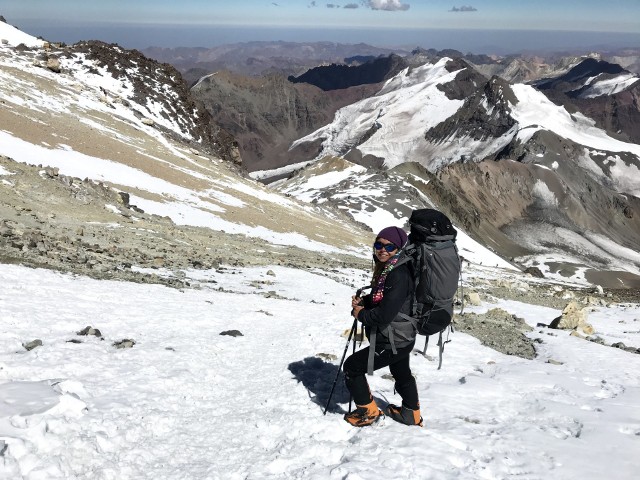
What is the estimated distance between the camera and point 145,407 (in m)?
7.49

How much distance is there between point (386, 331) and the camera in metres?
7.20

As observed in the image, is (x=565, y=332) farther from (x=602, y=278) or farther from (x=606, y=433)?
(x=602, y=278)

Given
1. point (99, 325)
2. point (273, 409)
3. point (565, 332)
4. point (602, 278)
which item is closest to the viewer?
point (273, 409)

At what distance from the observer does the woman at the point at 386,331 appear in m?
6.99

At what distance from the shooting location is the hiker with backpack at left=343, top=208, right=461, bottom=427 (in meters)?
7.00

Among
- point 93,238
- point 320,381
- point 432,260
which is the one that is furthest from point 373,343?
point 93,238

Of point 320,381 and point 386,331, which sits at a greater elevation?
point 386,331

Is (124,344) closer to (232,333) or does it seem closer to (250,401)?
(232,333)

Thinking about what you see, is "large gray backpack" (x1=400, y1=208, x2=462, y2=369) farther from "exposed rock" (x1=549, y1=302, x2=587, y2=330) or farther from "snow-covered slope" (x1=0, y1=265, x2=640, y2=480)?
"exposed rock" (x1=549, y1=302, x2=587, y2=330)

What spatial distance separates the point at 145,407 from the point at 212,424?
1010 millimetres

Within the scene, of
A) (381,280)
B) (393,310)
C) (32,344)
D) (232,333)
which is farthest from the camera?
(232,333)

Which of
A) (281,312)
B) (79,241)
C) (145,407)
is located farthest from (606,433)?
(79,241)

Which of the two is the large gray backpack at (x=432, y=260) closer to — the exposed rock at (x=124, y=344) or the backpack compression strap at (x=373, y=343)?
the backpack compression strap at (x=373, y=343)

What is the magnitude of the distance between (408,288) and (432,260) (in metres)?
0.51
